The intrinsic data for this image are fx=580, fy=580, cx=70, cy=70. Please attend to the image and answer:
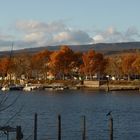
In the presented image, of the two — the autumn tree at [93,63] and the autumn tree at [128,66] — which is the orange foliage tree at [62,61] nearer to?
the autumn tree at [93,63]

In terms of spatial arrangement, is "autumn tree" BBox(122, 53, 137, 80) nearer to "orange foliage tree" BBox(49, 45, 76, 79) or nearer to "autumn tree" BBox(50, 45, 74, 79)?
"orange foliage tree" BBox(49, 45, 76, 79)

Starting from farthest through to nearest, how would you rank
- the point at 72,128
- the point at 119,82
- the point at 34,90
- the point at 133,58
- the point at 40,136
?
the point at 133,58, the point at 119,82, the point at 34,90, the point at 72,128, the point at 40,136

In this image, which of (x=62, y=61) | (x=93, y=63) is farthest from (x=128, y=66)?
(x=62, y=61)

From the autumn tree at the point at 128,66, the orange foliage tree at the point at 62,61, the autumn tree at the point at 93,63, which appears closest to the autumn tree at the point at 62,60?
the orange foliage tree at the point at 62,61

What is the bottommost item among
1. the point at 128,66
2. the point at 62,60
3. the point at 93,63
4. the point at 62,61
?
the point at 128,66

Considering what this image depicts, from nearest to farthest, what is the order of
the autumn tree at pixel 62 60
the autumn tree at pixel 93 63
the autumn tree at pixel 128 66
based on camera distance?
the autumn tree at pixel 128 66
the autumn tree at pixel 93 63
the autumn tree at pixel 62 60

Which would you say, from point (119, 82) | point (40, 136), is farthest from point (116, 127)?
point (119, 82)

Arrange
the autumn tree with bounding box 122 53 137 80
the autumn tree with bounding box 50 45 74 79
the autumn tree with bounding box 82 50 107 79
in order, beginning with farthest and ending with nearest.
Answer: the autumn tree with bounding box 50 45 74 79 → the autumn tree with bounding box 82 50 107 79 → the autumn tree with bounding box 122 53 137 80

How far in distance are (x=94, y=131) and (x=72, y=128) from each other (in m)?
3.95

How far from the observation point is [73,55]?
19362cm

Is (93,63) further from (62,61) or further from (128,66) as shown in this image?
(128,66)

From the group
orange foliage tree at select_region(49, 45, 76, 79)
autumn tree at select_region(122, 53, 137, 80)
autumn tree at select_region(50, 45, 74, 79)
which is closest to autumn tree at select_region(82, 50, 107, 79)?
orange foliage tree at select_region(49, 45, 76, 79)

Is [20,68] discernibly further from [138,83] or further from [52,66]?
[138,83]

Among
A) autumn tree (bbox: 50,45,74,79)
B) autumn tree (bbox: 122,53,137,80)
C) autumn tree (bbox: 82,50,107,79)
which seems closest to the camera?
autumn tree (bbox: 122,53,137,80)
